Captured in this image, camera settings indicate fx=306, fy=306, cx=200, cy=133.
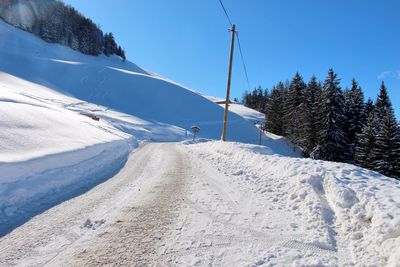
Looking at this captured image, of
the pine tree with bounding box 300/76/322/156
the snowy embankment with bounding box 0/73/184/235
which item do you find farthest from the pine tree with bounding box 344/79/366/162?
the snowy embankment with bounding box 0/73/184/235

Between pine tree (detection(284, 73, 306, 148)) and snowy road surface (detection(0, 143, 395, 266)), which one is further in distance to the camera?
pine tree (detection(284, 73, 306, 148))

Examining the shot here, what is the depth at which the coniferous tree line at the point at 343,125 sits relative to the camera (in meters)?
28.5

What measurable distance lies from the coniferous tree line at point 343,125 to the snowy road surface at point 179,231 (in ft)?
82.0

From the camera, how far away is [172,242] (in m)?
4.88

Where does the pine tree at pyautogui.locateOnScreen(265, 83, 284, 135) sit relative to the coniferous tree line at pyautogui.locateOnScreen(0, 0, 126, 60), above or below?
below

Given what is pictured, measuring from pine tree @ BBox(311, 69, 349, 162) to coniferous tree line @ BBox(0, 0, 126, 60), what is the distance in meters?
94.3

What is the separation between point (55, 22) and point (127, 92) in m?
59.8

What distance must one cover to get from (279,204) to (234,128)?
56806 mm

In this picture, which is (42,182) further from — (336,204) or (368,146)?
(368,146)

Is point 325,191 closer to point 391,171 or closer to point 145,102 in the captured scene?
point 391,171

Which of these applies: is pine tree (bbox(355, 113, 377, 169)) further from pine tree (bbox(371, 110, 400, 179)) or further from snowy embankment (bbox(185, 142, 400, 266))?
snowy embankment (bbox(185, 142, 400, 266))

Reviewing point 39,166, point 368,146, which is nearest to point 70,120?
point 39,166

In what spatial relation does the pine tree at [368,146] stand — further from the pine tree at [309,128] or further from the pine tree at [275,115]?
the pine tree at [275,115]

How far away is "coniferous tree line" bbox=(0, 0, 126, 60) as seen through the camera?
104m
